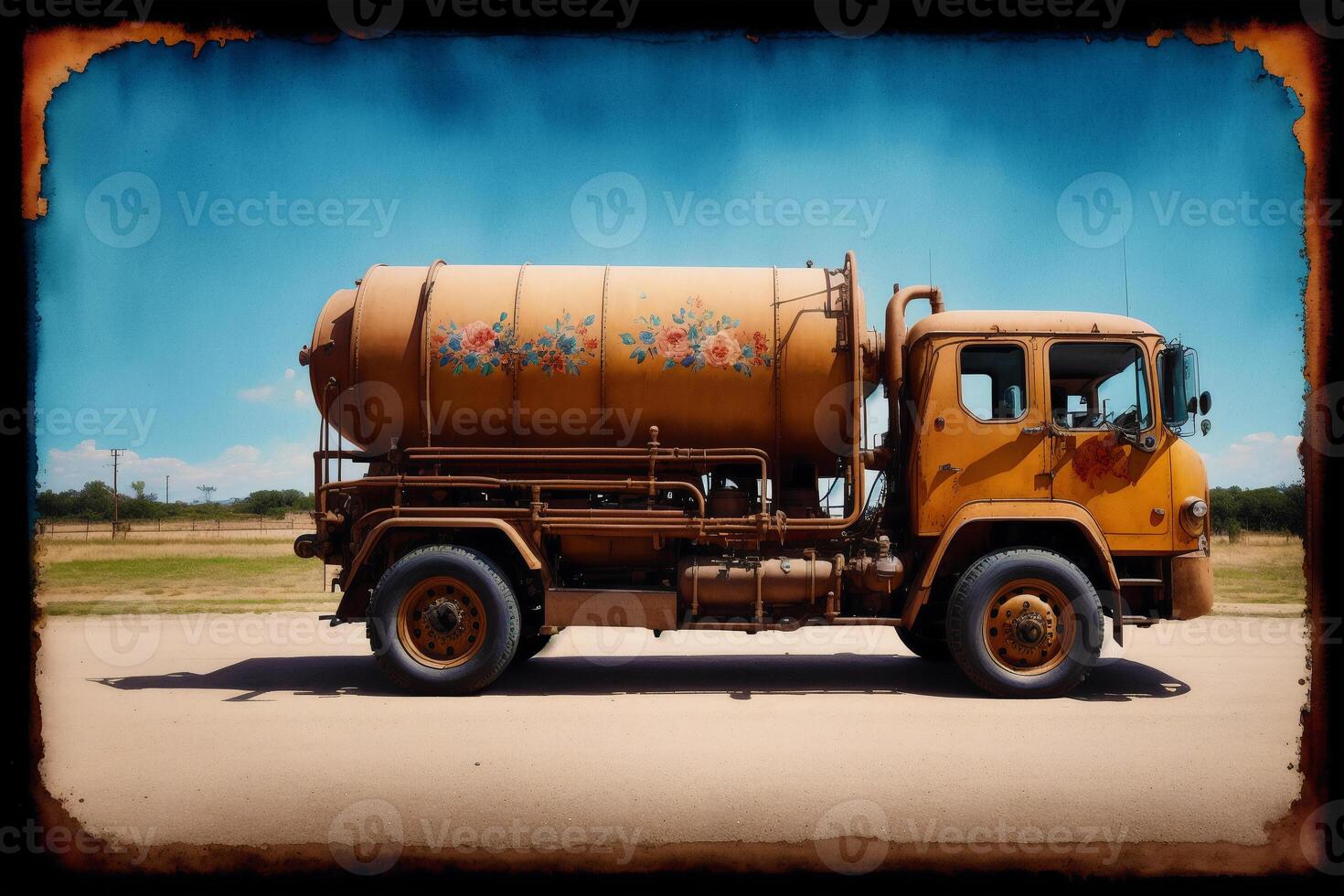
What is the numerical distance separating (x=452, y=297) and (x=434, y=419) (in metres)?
1.16

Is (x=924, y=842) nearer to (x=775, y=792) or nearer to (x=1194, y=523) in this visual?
(x=775, y=792)

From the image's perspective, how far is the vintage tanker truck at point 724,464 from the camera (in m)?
7.12

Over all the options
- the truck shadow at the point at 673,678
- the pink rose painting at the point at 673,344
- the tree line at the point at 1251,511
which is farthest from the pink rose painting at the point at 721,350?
Answer: the tree line at the point at 1251,511

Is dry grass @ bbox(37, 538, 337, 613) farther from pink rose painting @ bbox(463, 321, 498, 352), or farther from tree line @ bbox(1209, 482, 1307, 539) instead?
tree line @ bbox(1209, 482, 1307, 539)

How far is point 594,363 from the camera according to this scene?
293 inches

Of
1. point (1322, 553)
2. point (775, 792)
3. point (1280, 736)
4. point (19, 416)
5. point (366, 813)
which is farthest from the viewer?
point (1280, 736)

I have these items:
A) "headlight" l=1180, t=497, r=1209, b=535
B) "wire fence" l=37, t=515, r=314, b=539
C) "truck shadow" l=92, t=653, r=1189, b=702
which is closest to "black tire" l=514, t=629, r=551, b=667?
"truck shadow" l=92, t=653, r=1189, b=702

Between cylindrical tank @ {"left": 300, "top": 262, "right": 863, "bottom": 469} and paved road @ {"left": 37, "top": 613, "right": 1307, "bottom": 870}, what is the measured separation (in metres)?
2.40

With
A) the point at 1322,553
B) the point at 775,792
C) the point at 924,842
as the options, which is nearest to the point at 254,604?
the point at 775,792

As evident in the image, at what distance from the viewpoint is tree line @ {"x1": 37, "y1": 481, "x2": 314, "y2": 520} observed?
50.4 meters

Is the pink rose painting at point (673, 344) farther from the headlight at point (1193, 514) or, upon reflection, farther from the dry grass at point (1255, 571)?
the dry grass at point (1255, 571)

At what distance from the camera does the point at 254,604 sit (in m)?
15.0

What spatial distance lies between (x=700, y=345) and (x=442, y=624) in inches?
134

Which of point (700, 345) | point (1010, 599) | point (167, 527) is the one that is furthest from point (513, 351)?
point (167, 527)
